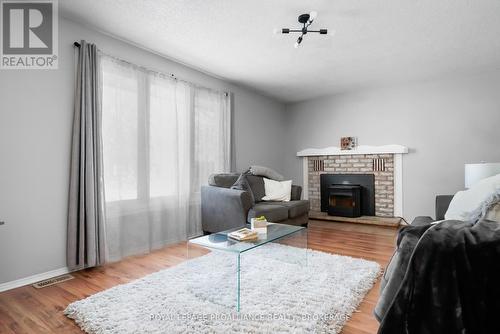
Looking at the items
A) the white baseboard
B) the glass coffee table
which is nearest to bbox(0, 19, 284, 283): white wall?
the white baseboard

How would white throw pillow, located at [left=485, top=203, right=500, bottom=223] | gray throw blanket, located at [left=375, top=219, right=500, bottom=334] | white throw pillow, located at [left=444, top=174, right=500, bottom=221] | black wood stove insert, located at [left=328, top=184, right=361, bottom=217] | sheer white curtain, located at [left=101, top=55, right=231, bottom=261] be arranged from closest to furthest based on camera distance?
1. gray throw blanket, located at [left=375, top=219, right=500, bottom=334]
2. white throw pillow, located at [left=485, top=203, right=500, bottom=223]
3. white throw pillow, located at [left=444, top=174, right=500, bottom=221]
4. sheer white curtain, located at [left=101, top=55, right=231, bottom=261]
5. black wood stove insert, located at [left=328, top=184, right=361, bottom=217]

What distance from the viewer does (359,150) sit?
533 cm

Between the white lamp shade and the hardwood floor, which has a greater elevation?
the white lamp shade

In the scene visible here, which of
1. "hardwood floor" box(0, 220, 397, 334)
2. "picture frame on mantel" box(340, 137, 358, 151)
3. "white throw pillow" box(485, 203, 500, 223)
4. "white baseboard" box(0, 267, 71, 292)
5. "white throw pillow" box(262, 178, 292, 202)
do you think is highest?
"picture frame on mantel" box(340, 137, 358, 151)

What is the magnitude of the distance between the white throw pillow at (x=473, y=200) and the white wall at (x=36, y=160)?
10.6 feet

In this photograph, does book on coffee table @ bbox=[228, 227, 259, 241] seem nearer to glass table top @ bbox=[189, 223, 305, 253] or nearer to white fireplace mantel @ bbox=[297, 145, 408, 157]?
glass table top @ bbox=[189, 223, 305, 253]

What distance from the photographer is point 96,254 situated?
2.82 meters

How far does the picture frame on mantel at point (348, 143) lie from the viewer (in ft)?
17.7

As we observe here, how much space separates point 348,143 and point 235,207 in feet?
9.59

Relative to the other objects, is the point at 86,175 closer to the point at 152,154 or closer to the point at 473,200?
the point at 152,154

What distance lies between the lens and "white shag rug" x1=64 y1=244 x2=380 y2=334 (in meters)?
1.73

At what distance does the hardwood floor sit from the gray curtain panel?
207mm

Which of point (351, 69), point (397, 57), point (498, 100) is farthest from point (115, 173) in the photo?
point (498, 100)

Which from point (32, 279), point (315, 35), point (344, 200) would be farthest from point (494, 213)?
point (344, 200)
